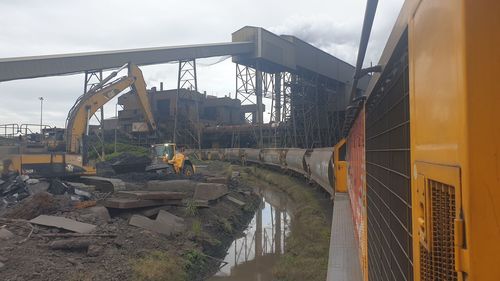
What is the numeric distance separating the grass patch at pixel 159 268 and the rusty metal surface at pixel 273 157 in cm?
1895

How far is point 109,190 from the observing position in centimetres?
1570

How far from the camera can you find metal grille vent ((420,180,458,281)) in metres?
1.20

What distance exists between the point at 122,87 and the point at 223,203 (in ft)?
28.7

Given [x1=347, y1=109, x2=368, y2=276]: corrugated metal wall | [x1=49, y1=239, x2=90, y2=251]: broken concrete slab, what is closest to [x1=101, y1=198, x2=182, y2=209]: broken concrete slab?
[x1=49, y1=239, x2=90, y2=251]: broken concrete slab

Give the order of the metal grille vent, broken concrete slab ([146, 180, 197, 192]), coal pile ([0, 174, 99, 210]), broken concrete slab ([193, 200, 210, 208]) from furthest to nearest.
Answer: broken concrete slab ([146, 180, 197, 192]) < broken concrete slab ([193, 200, 210, 208]) < coal pile ([0, 174, 99, 210]) < the metal grille vent

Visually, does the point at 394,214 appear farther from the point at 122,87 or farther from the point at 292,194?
the point at 122,87

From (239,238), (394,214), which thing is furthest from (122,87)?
(394,214)

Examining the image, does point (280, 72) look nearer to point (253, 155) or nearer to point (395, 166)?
point (253, 155)

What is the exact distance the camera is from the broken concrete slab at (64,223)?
32.4ft

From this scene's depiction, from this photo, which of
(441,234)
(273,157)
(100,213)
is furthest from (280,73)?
(441,234)

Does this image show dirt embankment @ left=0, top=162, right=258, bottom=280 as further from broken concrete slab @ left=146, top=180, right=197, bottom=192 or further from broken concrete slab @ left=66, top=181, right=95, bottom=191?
broken concrete slab @ left=66, top=181, right=95, bottom=191

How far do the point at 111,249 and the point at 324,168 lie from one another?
784 centimetres

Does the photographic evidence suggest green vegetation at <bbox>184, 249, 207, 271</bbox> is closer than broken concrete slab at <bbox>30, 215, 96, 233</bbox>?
No

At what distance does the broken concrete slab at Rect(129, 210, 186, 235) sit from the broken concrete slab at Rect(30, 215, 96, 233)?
4.23 ft
